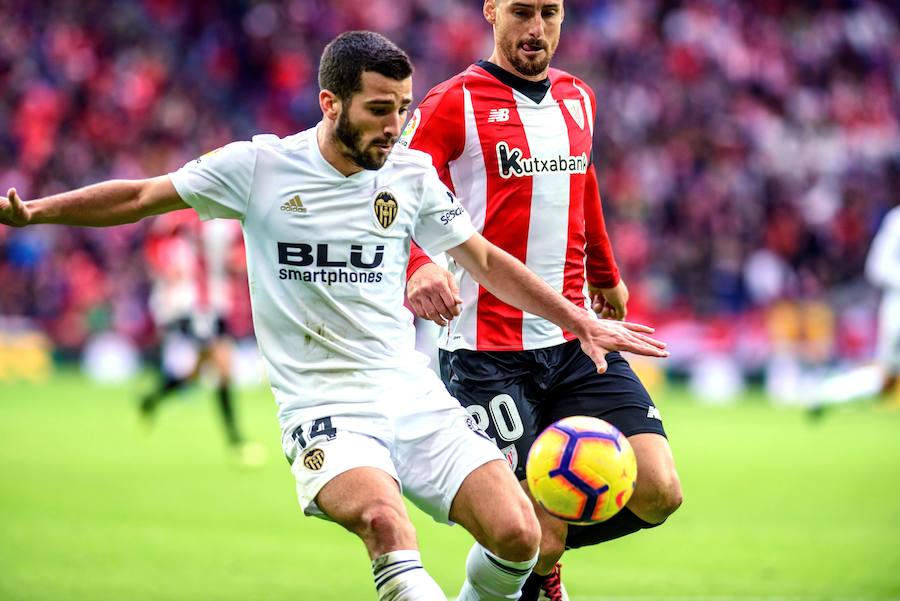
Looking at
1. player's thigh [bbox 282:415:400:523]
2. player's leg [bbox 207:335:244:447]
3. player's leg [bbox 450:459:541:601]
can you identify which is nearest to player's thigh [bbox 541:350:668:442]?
player's leg [bbox 450:459:541:601]

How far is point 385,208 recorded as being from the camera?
5203 mm

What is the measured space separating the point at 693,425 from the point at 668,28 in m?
11.7

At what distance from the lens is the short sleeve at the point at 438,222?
530cm

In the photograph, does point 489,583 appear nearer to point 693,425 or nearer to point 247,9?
point 693,425

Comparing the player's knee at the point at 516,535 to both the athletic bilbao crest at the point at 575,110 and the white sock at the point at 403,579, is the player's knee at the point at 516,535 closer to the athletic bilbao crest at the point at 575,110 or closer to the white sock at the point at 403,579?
the white sock at the point at 403,579

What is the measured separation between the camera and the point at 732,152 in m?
23.4

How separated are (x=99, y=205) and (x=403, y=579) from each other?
1797 millimetres

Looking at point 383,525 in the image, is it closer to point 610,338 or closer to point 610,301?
point 610,338

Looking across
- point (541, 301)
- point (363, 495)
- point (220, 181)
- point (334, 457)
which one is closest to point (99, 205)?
point (220, 181)

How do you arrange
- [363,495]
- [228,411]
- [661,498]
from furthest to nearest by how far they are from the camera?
[228,411] < [661,498] < [363,495]

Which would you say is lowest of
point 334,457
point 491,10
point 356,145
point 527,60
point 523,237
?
point 334,457

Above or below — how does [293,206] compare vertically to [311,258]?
above

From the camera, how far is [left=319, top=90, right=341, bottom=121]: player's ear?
5.04 m

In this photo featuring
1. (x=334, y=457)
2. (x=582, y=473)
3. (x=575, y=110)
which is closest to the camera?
(x=334, y=457)
